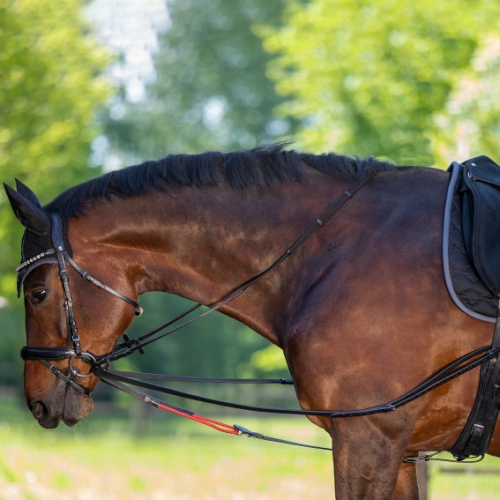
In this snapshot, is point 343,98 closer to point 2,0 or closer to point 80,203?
point 2,0

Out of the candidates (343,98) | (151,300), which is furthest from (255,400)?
(343,98)

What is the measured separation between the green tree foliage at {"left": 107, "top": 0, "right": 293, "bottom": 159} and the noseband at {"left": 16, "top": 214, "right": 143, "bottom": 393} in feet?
101

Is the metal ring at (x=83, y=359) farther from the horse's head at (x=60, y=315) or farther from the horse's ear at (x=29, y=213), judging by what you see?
the horse's ear at (x=29, y=213)

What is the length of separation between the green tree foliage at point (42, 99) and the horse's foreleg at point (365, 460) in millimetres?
9759

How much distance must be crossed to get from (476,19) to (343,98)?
3.00 metres

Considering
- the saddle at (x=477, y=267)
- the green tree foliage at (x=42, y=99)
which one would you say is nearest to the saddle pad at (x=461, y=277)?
the saddle at (x=477, y=267)

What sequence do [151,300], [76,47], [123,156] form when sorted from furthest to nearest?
[123,156]
[151,300]
[76,47]

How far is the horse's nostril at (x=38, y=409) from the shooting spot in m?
4.27

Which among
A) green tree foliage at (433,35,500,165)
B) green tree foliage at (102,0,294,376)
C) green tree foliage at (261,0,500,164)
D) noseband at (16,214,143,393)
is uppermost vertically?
green tree foliage at (102,0,294,376)

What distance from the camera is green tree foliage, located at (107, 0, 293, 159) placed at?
3569 cm

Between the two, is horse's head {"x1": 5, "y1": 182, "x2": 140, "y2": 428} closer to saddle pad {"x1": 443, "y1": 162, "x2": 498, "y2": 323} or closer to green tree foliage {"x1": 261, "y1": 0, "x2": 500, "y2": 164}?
saddle pad {"x1": 443, "y1": 162, "x2": 498, "y2": 323}

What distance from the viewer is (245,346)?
28.7 m

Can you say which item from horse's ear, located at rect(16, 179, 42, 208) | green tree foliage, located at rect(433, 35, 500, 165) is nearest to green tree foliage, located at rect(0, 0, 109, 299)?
green tree foliage, located at rect(433, 35, 500, 165)

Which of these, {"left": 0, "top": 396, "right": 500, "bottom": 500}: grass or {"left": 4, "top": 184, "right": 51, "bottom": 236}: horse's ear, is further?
{"left": 0, "top": 396, "right": 500, "bottom": 500}: grass
